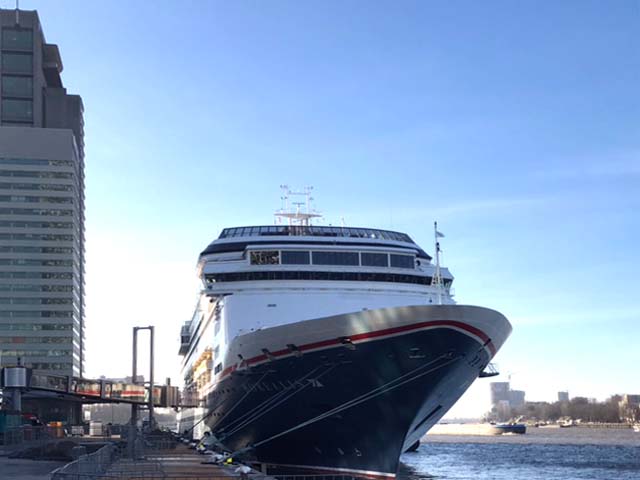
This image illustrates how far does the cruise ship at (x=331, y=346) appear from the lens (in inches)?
1110

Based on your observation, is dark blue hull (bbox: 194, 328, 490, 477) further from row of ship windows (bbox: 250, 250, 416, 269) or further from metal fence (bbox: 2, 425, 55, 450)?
metal fence (bbox: 2, 425, 55, 450)

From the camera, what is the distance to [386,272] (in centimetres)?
3775

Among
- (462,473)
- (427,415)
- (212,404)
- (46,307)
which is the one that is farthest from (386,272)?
(46,307)

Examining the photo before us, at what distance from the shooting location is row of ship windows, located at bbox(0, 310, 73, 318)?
122312 mm

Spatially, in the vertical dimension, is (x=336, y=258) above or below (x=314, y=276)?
above

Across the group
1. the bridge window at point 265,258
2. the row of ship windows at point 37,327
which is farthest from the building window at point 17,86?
the bridge window at point 265,258

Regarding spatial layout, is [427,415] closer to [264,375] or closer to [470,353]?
[470,353]

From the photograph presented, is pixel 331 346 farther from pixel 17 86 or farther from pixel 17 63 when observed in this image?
pixel 17 63

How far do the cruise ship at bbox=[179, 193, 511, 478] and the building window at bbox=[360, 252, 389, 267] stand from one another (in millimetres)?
53

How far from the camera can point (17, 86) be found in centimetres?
13450

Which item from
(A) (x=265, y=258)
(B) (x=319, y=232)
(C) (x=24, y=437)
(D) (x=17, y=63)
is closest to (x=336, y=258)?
(A) (x=265, y=258)

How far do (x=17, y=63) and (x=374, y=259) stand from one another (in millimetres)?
110884

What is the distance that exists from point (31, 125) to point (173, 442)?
3837 inches

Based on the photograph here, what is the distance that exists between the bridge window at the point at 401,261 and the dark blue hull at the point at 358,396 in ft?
23.4
